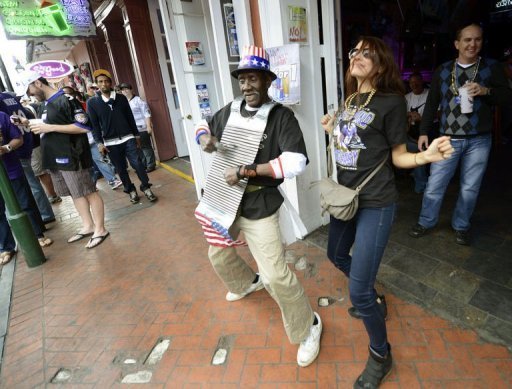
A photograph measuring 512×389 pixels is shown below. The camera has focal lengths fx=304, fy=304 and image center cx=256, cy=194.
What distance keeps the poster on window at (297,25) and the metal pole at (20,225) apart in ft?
12.2

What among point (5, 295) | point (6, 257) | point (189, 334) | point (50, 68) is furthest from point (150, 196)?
point (189, 334)

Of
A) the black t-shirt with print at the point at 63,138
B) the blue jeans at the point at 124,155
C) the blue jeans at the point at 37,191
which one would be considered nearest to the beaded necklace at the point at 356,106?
the black t-shirt with print at the point at 63,138

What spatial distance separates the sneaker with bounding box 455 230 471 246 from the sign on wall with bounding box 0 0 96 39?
8431 mm

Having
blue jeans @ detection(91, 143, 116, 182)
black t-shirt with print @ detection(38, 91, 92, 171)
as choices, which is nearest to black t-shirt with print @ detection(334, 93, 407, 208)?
black t-shirt with print @ detection(38, 91, 92, 171)

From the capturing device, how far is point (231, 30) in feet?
11.8

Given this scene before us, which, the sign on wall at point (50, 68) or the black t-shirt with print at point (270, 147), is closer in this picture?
the black t-shirt with print at point (270, 147)

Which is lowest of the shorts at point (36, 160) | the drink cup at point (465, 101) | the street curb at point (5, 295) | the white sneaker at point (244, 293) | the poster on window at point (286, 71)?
the street curb at point (5, 295)

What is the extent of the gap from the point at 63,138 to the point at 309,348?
151 inches

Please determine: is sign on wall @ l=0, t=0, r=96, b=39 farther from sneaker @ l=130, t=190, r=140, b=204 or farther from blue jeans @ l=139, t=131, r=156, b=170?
sneaker @ l=130, t=190, r=140, b=204

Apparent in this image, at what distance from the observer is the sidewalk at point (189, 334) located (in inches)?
82.6

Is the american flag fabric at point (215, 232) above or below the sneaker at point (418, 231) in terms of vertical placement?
above

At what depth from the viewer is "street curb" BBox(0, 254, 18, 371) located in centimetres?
298

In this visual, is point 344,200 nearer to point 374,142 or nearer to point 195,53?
point 374,142

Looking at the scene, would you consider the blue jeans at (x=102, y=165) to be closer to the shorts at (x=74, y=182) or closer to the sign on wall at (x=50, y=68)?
the shorts at (x=74, y=182)
